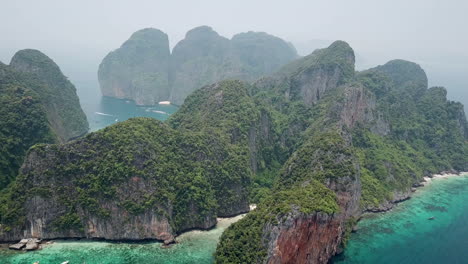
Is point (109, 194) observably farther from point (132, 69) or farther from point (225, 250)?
point (132, 69)

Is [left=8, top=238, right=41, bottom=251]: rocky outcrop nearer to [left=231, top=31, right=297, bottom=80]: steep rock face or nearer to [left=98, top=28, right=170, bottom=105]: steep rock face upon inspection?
[left=98, top=28, right=170, bottom=105]: steep rock face

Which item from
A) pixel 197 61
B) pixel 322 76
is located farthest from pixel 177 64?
pixel 322 76

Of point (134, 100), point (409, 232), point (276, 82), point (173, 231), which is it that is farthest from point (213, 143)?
point (134, 100)

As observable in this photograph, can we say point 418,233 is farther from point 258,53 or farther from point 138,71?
point 258,53

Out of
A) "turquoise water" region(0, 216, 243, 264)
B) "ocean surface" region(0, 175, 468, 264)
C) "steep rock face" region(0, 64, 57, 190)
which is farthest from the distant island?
"ocean surface" region(0, 175, 468, 264)

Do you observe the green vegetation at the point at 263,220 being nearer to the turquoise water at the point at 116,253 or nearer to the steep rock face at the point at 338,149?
the steep rock face at the point at 338,149

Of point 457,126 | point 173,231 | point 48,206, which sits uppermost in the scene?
point 457,126

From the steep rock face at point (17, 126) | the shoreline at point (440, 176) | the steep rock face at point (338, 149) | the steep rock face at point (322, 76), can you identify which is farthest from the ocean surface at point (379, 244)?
the steep rock face at point (322, 76)
